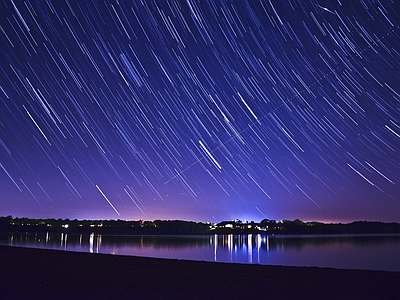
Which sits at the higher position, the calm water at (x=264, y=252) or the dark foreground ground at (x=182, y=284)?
the calm water at (x=264, y=252)

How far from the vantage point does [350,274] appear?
47.2 ft

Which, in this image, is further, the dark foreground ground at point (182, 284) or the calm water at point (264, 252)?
the calm water at point (264, 252)

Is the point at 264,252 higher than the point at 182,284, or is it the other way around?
the point at 264,252

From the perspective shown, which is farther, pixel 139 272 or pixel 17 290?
pixel 139 272

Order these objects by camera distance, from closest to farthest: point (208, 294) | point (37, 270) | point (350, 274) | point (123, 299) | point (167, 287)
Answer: point (123, 299)
point (208, 294)
point (167, 287)
point (37, 270)
point (350, 274)

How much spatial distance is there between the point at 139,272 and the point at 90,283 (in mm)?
3131

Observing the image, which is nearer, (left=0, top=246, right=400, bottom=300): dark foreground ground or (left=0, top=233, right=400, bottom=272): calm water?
(left=0, top=246, right=400, bottom=300): dark foreground ground

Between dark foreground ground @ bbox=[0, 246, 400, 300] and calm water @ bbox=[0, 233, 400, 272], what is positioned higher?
calm water @ bbox=[0, 233, 400, 272]

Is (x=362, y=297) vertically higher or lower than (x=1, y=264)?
lower

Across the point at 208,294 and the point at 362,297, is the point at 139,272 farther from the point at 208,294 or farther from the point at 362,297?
the point at 362,297

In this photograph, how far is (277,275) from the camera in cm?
1374

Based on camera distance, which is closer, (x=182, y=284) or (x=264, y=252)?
(x=182, y=284)

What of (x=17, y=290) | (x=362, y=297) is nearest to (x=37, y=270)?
(x=17, y=290)

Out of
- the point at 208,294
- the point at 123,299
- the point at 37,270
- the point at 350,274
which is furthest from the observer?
the point at 350,274
